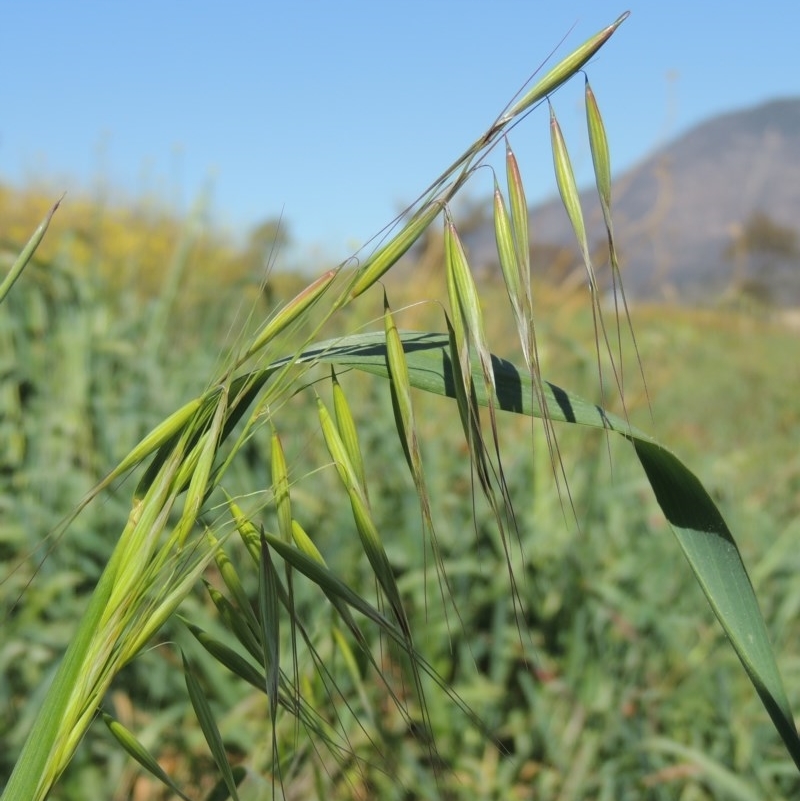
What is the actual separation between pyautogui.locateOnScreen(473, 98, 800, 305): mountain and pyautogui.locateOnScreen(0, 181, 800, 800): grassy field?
6.47 m

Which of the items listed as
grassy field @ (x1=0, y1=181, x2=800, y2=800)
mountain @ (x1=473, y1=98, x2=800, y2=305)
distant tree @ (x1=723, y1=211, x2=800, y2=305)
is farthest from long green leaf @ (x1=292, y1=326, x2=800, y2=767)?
distant tree @ (x1=723, y1=211, x2=800, y2=305)

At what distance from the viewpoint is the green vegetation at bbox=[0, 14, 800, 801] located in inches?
16.5

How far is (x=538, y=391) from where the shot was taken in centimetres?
40

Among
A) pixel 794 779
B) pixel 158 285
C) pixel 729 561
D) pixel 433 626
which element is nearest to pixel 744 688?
pixel 794 779

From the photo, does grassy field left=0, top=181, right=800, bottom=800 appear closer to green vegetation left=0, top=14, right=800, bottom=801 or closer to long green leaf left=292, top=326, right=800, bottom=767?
green vegetation left=0, top=14, right=800, bottom=801

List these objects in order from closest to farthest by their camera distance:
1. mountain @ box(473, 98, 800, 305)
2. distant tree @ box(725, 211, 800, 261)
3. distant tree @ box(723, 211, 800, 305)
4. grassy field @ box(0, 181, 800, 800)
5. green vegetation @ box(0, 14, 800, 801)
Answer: green vegetation @ box(0, 14, 800, 801), grassy field @ box(0, 181, 800, 800), mountain @ box(473, 98, 800, 305), distant tree @ box(723, 211, 800, 305), distant tree @ box(725, 211, 800, 261)

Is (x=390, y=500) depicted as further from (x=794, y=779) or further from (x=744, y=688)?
(x=794, y=779)

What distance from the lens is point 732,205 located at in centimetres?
2511

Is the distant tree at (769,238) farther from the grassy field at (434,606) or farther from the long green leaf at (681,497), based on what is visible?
the long green leaf at (681,497)

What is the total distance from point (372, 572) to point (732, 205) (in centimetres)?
2601

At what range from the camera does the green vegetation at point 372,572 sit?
42 centimetres

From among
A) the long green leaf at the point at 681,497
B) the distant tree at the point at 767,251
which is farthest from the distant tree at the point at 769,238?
the long green leaf at the point at 681,497

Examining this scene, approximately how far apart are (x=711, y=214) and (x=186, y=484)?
2787 centimetres

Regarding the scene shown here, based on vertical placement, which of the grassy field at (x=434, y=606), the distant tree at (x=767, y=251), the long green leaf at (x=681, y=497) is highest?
the distant tree at (x=767, y=251)
